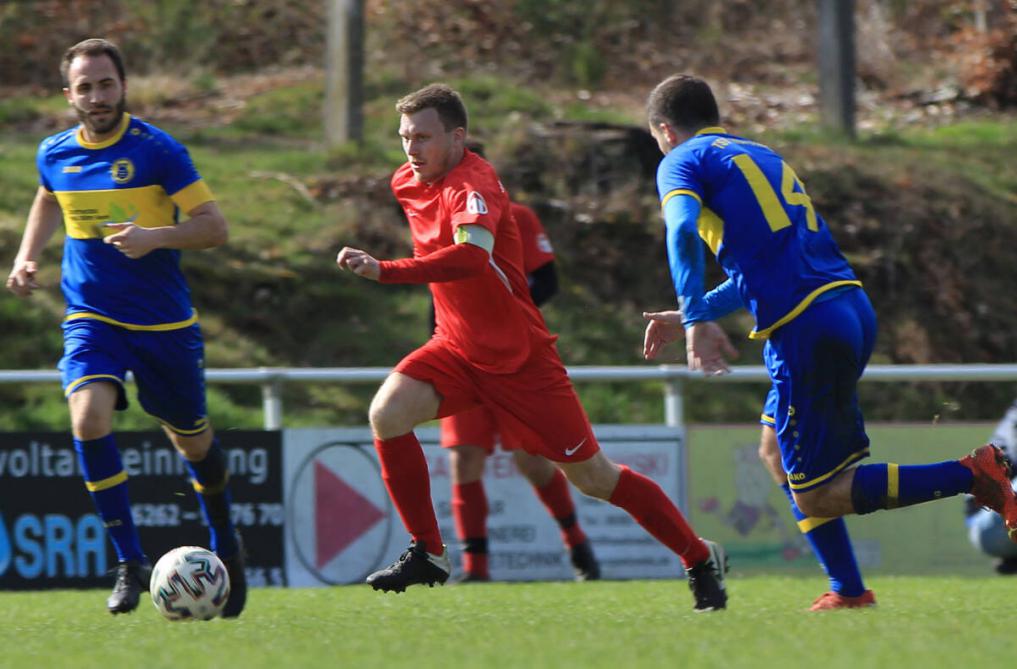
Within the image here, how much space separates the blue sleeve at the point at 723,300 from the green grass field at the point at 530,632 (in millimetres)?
1114

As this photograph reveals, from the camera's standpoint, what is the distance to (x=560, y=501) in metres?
8.96

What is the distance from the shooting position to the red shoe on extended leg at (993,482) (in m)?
5.88

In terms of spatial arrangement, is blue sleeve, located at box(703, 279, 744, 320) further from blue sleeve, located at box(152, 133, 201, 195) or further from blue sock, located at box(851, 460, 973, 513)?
blue sleeve, located at box(152, 133, 201, 195)

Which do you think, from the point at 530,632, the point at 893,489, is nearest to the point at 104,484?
the point at 530,632

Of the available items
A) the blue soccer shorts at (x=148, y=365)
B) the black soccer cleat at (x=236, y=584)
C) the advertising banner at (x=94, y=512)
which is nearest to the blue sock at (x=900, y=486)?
the black soccer cleat at (x=236, y=584)

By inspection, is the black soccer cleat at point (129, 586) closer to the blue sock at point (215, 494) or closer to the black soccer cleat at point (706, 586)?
the blue sock at point (215, 494)

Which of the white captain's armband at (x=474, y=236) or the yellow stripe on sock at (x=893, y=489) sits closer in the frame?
the yellow stripe on sock at (x=893, y=489)

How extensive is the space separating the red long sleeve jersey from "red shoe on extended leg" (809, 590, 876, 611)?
4.88 ft

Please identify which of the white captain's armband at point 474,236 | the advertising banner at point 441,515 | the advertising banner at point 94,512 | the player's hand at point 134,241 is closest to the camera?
the white captain's armband at point 474,236

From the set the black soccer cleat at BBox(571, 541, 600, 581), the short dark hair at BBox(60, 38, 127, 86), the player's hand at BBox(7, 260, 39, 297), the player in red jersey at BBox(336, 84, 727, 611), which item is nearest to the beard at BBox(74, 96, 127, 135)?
the short dark hair at BBox(60, 38, 127, 86)

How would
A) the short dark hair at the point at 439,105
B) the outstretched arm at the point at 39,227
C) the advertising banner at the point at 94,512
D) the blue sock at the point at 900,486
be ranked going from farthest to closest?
1. the advertising banner at the point at 94,512
2. the outstretched arm at the point at 39,227
3. the short dark hair at the point at 439,105
4. the blue sock at the point at 900,486

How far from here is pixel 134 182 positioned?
668cm

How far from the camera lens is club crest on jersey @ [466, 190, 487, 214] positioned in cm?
621

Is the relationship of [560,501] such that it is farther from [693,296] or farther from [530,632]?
[693,296]
